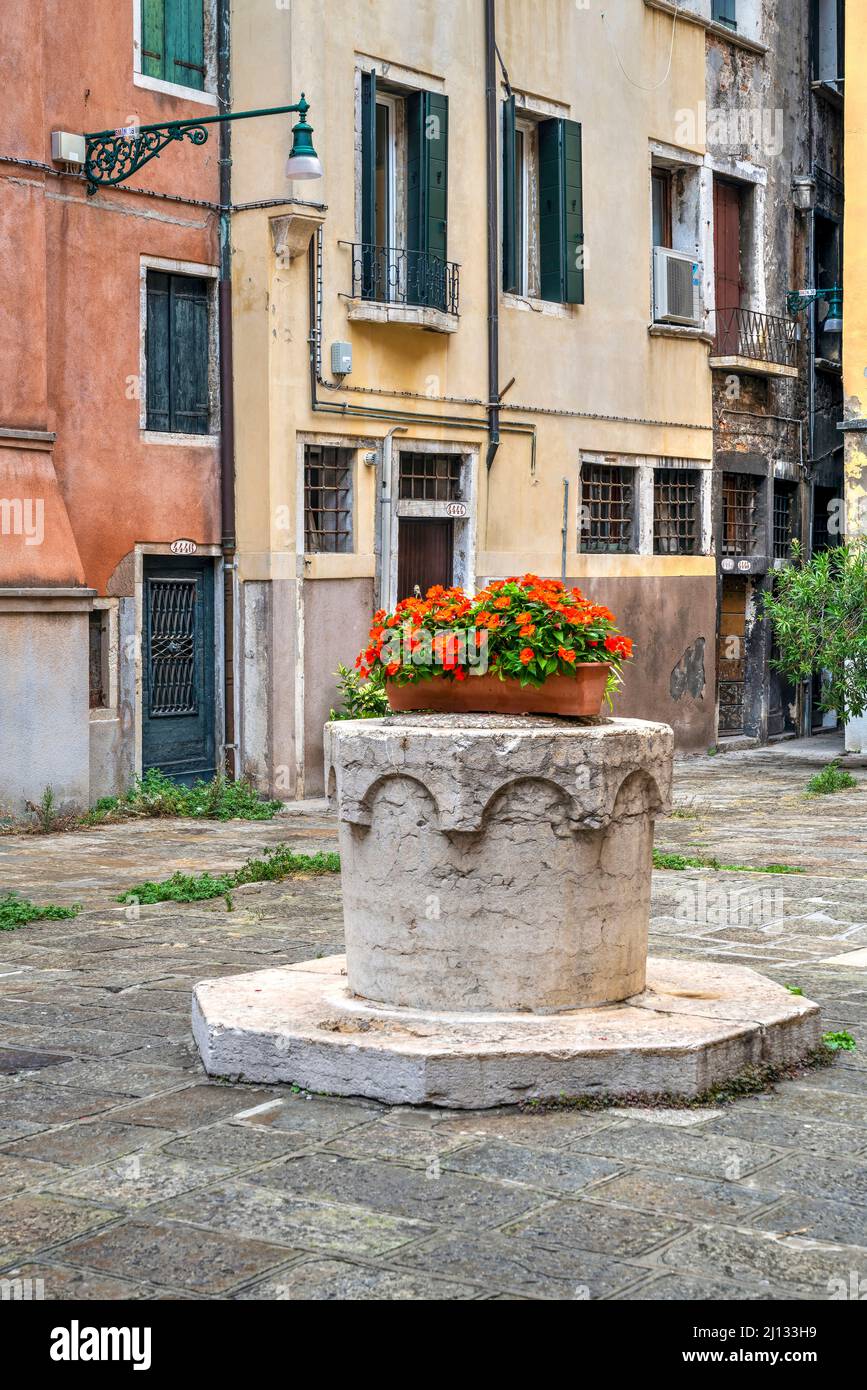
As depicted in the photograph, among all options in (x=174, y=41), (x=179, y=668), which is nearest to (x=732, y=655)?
(x=179, y=668)

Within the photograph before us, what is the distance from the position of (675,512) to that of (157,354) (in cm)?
735

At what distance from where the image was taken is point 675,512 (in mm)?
19531

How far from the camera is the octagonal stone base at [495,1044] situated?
5.36 metres

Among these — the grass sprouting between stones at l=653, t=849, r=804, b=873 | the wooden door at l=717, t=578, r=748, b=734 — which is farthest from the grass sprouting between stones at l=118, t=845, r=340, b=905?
the wooden door at l=717, t=578, r=748, b=734

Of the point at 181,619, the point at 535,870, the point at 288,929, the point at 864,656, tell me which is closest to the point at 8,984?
the point at 288,929

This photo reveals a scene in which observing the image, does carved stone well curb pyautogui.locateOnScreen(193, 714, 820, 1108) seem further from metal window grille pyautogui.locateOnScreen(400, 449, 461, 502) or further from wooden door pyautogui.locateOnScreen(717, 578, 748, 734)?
wooden door pyautogui.locateOnScreen(717, 578, 748, 734)

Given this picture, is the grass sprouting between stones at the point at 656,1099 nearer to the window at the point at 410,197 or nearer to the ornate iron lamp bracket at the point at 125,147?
the ornate iron lamp bracket at the point at 125,147

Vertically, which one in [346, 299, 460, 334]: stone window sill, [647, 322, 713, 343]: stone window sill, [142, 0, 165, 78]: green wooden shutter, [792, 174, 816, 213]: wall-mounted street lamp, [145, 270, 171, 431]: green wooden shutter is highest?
[792, 174, 816, 213]: wall-mounted street lamp

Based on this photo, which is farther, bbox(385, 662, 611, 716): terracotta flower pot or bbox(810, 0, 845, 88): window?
bbox(810, 0, 845, 88): window

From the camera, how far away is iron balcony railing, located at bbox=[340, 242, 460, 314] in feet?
49.1

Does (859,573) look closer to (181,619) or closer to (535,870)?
(181,619)

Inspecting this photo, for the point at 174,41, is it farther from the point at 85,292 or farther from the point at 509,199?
the point at 509,199
